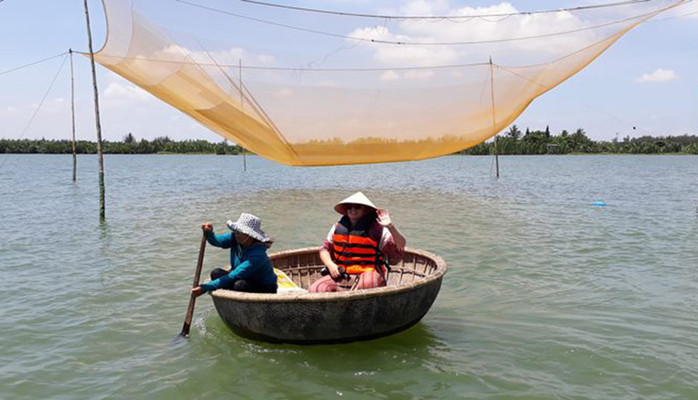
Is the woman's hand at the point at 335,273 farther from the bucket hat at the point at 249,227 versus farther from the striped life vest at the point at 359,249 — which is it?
the bucket hat at the point at 249,227

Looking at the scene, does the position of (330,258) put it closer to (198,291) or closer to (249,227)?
(249,227)

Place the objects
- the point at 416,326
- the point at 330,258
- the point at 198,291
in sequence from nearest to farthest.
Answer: the point at 198,291
the point at 330,258
the point at 416,326

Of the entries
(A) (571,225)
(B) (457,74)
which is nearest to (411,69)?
(B) (457,74)

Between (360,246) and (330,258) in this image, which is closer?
(360,246)

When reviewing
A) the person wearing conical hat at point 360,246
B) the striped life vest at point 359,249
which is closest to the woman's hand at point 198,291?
the person wearing conical hat at point 360,246

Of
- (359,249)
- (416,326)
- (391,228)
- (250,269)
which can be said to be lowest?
(416,326)

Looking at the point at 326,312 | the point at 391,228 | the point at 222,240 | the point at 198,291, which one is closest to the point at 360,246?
the point at 391,228

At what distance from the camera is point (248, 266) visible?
4.64m

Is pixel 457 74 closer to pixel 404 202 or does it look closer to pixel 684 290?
pixel 684 290

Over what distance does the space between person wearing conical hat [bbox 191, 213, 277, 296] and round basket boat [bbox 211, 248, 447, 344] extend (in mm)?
136

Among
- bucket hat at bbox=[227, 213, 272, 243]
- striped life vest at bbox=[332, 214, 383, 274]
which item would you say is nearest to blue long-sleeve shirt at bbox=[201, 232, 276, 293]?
bucket hat at bbox=[227, 213, 272, 243]

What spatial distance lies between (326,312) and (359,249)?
0.82 meters

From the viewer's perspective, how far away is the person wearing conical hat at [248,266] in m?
4.58

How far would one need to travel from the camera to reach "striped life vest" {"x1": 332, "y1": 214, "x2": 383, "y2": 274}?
4.95 meters
